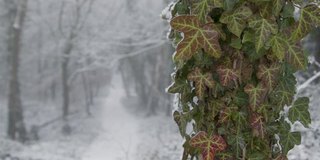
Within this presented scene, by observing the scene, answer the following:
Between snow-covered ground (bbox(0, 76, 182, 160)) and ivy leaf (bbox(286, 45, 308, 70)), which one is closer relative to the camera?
ivy leaf (bbox(286, 45, 308, 70))

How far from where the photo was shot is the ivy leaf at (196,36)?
1.65 meters

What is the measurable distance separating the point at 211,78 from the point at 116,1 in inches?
948

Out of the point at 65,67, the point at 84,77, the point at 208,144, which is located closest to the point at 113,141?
the point at 65,67

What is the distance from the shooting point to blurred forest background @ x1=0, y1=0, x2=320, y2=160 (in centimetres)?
1283

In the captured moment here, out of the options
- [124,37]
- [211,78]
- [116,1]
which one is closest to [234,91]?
[211,78]

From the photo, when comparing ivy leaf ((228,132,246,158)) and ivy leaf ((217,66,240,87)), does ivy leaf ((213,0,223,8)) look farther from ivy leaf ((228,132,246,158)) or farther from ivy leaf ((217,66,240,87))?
ivy leaf ((228,132,246,158))

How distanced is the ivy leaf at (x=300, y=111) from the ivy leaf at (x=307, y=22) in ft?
1.08

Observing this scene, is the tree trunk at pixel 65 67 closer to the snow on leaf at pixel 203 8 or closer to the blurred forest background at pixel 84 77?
the blurred forest background at pixel 84 77

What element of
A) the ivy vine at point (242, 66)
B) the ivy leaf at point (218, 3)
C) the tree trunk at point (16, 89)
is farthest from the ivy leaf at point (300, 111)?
the tree trunk at point (16, 89)

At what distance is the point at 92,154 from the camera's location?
14.5m

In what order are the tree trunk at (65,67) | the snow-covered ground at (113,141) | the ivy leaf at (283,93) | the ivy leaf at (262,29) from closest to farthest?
the ivy leaf at (262,29) → the ivy leaf at (283,93) → the snow-covered ground at (113,141) → the tree trunk at (65,67)

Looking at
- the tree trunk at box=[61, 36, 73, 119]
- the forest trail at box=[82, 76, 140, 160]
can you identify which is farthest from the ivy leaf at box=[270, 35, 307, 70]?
the tree trunk at box=[61, 36, 73, 119]

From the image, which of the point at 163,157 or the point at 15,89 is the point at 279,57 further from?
the point at 15,89

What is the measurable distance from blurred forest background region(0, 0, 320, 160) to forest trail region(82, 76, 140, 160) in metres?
0.07
